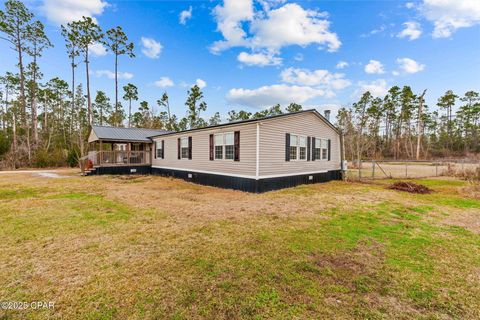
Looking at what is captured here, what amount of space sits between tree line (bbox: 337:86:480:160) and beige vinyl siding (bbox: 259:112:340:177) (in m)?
25.3

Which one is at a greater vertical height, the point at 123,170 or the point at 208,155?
the point at 208,155

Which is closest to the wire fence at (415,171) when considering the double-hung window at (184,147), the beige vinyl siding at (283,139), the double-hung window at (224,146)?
the beige vinyl siding at (283,139)

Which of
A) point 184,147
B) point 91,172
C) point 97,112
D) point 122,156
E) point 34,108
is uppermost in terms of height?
point 97,112

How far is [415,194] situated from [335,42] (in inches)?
486

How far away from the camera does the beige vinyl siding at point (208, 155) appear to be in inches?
363

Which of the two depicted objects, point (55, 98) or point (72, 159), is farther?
point (55, 98)

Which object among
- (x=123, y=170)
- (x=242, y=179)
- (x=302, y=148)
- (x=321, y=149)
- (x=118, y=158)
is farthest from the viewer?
(x=118, y=158)

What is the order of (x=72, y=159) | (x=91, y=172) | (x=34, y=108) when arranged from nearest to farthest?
(x=91, y=172) → (x=72, y=159) → (x=34, y=108)

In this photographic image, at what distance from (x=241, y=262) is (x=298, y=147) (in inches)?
346

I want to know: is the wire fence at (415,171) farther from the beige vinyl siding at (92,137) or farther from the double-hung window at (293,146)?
the beige vinyl siding at (92,137)

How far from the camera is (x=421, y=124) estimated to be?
36.1 m

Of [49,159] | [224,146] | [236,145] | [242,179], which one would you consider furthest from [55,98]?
[242,179]

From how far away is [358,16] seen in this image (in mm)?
12711

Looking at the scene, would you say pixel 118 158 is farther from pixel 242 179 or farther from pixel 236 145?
pixel 242 179
